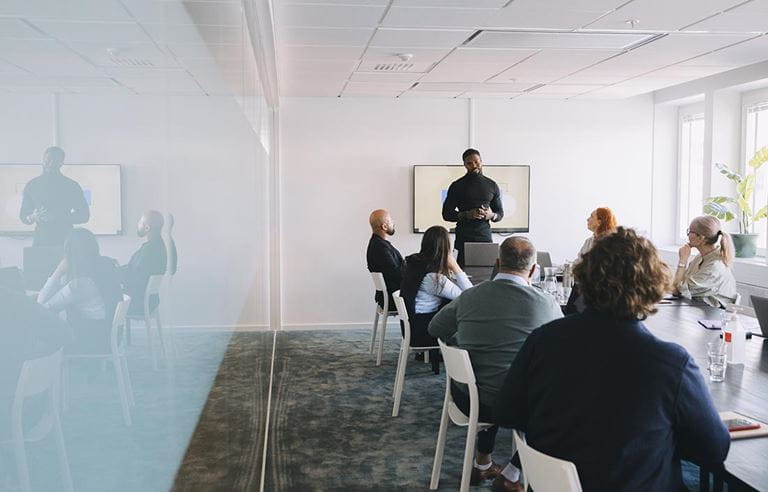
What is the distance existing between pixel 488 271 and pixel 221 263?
4.55m

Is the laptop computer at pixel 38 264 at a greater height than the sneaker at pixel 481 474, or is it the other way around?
the laptop computer at pixel 38 264

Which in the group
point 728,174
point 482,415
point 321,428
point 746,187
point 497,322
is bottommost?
Result: point 321,428

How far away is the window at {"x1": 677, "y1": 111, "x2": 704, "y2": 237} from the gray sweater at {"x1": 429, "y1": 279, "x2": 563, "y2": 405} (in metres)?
6.27

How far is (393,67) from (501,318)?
12.8 ft

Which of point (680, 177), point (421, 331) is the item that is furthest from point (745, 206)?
point (421, 331)

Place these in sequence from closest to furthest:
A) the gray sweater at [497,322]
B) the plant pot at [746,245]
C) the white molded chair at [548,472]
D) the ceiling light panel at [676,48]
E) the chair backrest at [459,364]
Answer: the white molded chair at [548,472] < the chair backrest at [459,364] < the gray sweater at [497,322] < the ceiling light panel at [676,48] < the plant pot at [746,245]

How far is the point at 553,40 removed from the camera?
5.46 meters

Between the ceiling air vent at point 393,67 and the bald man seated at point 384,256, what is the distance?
4.41 ft

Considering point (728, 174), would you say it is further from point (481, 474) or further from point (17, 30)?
point (17, 30)

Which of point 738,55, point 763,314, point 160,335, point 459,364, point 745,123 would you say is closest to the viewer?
point 160,335

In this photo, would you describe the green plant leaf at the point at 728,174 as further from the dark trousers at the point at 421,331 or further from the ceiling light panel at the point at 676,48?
the dark trousers at the point at 421,331

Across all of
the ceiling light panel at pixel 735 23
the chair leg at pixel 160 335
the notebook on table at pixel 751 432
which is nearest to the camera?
the chair leg at pixel 160 335

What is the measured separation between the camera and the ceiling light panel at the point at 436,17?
4547 mm

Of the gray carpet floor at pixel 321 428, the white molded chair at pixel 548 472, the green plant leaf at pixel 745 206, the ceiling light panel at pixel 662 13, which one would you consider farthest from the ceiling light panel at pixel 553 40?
the white molded chair at pixel 548 472
